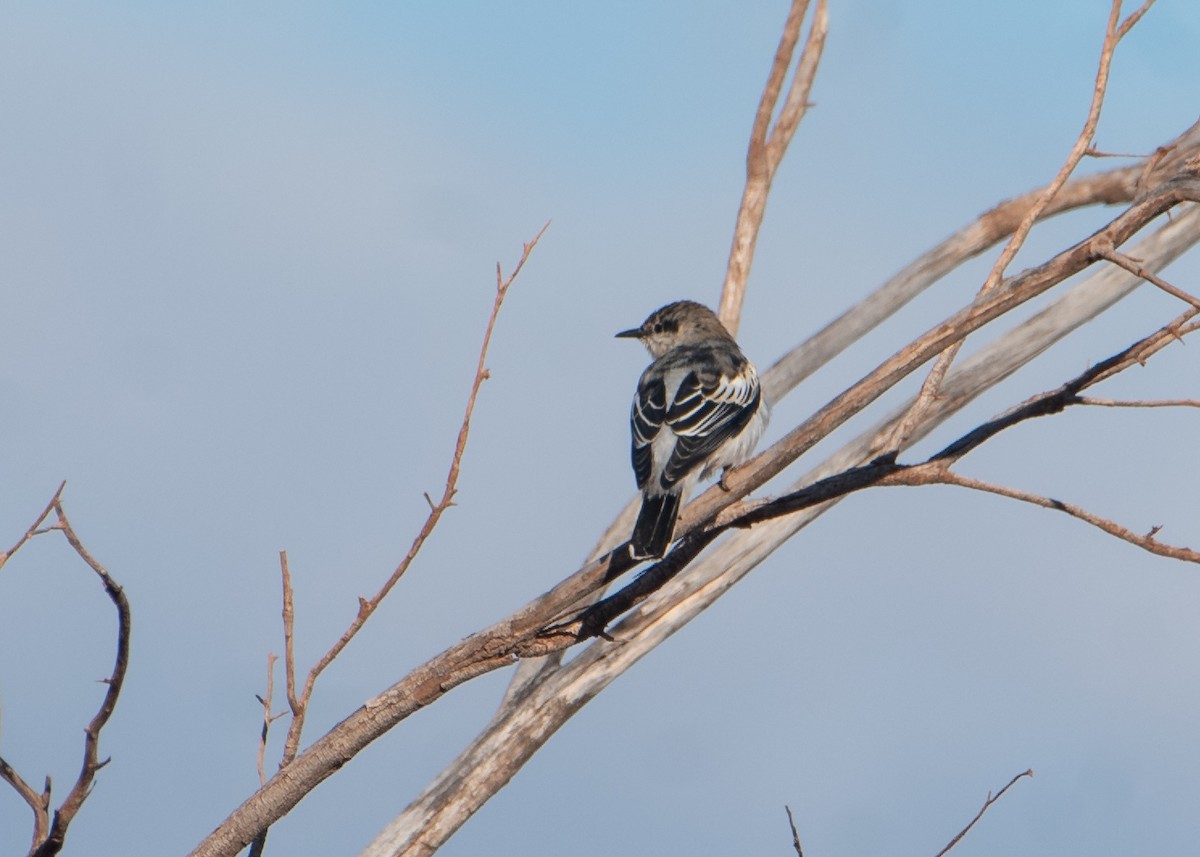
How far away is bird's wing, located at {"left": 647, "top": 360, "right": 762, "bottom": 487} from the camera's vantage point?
734cm

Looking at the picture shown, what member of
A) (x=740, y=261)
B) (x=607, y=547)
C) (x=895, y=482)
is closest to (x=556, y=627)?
(x=895, y=482)

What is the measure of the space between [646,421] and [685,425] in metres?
0.35

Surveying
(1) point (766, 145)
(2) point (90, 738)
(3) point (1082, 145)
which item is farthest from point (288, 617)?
(1) point (766, 145)

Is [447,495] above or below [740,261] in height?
below

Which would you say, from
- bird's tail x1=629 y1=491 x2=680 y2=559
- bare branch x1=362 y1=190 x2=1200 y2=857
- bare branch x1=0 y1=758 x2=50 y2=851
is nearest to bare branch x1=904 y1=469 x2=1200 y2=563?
bird's tail x1=629 y1=491 x2=680 y2=559

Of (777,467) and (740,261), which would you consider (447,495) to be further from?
(740,261)

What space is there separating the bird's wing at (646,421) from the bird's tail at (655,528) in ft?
1.76

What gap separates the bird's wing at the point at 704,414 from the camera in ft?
24.1

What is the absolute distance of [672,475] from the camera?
7180mm

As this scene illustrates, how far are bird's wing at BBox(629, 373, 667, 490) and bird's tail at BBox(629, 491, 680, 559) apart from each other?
0.54m

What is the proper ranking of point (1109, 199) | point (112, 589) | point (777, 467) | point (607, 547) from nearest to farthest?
point (112, 589)
point (777, 467)
point (607, 547)
point (1109, 199)

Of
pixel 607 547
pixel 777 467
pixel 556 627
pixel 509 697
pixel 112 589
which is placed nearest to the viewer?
pixel 112 589

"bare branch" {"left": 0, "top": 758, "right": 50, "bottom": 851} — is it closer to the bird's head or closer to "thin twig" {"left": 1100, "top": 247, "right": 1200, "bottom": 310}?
"thin twig" {"left": 1100, "top": 247, "right": 1200, "bottom": 310}

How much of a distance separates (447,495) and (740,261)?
5.77 meters
